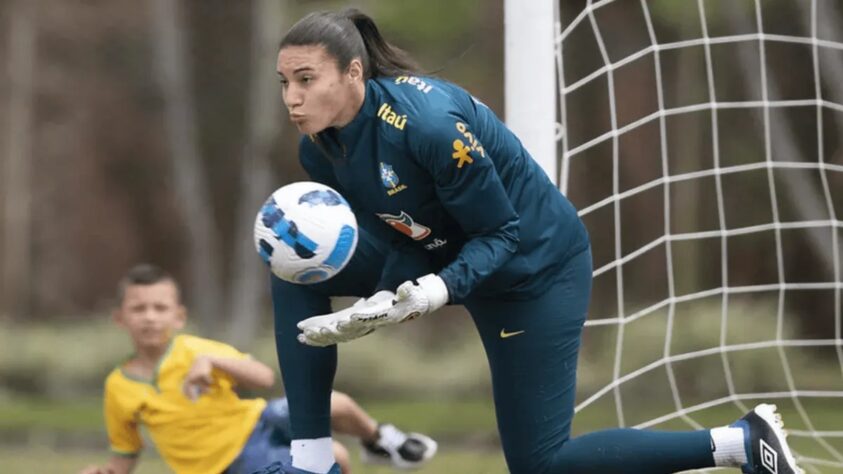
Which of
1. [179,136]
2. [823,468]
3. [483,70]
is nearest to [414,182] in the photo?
[823,468]

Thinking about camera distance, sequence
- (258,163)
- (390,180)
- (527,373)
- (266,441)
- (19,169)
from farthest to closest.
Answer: (19,169)
(258,163)
(266,441)
(527,373)
(390,180)

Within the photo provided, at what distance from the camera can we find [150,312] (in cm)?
540

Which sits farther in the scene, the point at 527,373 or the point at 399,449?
the point at 399,449

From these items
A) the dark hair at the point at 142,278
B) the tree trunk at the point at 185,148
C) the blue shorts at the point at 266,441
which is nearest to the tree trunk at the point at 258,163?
the tree trunk at the point at 185,148

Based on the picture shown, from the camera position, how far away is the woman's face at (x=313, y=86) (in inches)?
152

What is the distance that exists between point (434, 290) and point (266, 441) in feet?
5.49

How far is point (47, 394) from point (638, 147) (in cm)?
586

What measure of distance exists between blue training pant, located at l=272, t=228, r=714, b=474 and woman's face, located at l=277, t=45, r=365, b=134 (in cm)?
50

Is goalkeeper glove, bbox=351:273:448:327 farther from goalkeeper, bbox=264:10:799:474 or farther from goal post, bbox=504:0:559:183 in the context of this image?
goal post, bbox=504:0:559:183

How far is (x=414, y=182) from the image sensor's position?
3963 millimetres

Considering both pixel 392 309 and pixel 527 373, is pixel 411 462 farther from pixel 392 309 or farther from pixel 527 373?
pixel 392 309

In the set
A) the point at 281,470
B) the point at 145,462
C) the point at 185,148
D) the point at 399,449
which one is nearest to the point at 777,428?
the point at 281,470

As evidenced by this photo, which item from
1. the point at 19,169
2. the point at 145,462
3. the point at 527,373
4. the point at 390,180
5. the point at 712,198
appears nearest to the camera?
the point at 390,180

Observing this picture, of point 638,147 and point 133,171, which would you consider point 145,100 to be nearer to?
point 133,171
